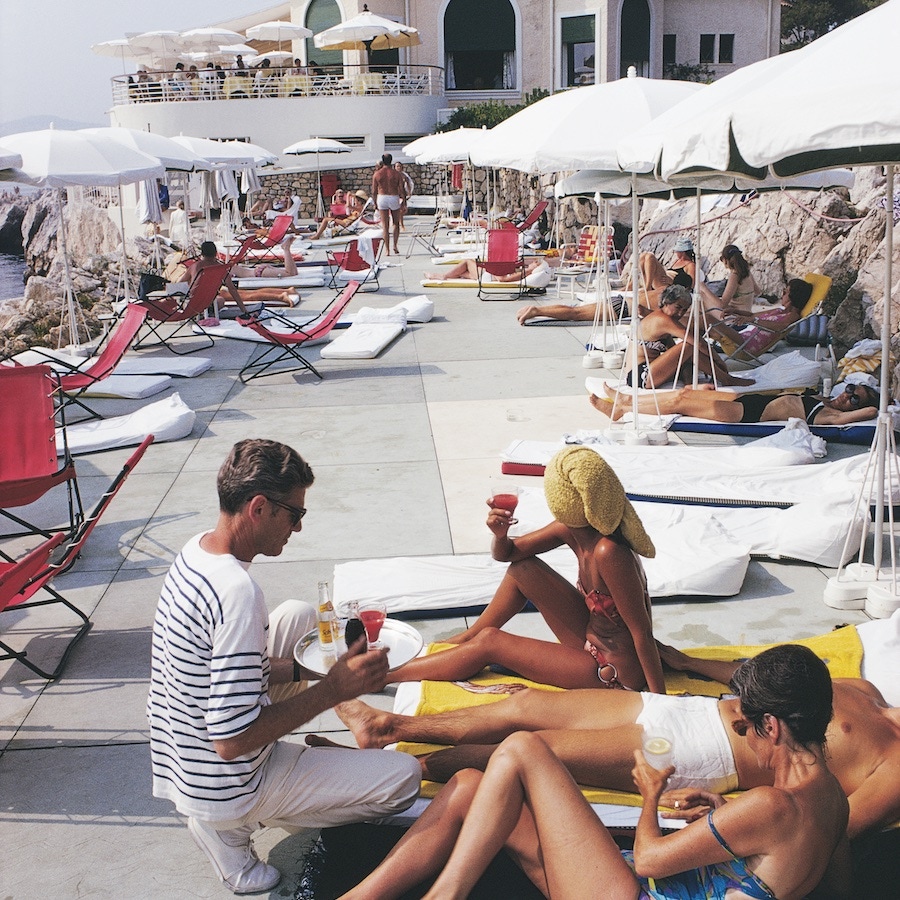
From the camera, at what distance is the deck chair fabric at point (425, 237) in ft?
69.8

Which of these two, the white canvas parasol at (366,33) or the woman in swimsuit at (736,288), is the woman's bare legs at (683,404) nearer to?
the woman in swimsuit at (736,288)

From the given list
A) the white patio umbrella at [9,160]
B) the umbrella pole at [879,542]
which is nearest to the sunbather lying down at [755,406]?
the umbrella pole at [879,542]

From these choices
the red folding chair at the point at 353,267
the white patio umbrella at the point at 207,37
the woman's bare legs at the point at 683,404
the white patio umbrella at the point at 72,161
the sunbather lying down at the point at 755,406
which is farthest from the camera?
the white patio umbrella at the point at 207,37

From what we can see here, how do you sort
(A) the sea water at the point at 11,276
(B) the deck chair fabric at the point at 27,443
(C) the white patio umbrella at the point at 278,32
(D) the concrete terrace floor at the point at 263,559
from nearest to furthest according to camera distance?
(D) the concrete terrace floor at the point at 263,559 → (B) the deck chair fabric at the point at 27,443 → (C) the white patio umbrella at the point at 278,32 → (A) the sea water at the point at 11,276

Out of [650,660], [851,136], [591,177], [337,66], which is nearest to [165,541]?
[650,660]

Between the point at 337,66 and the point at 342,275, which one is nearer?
the point at 342,275

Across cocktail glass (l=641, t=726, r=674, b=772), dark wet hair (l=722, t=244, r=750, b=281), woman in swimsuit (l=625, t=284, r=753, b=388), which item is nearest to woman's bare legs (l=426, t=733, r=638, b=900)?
cocktail glass (l=641, t=726, r=674, b=772)

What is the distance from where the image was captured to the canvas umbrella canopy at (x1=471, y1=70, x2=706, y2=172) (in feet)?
24.5

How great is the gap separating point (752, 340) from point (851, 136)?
237 inches

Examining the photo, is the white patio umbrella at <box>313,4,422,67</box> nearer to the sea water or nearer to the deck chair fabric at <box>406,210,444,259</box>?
the deck chair fabric at <box>406,210,444,259</box>

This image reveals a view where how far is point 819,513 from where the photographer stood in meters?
5.21

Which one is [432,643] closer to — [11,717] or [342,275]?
[11,717]

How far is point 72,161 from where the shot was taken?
10.2 metres

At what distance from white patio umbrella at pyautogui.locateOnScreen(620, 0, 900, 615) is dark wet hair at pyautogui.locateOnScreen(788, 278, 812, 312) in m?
5.04
